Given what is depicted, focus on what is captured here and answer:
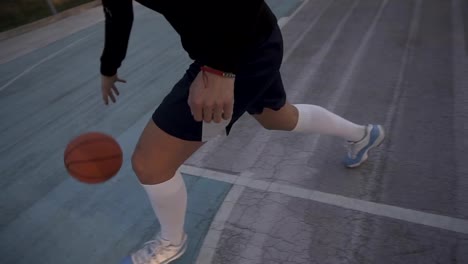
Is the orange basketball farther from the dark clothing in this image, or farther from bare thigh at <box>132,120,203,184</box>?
the dark clothing

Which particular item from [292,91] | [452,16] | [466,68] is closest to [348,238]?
[292,91]

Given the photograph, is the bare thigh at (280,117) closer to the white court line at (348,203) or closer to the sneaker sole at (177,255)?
the white court line at (348,203)

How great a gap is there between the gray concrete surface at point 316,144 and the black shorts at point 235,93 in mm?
903

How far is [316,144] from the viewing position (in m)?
2.89

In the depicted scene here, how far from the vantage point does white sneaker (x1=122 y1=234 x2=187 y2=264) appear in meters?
1.87

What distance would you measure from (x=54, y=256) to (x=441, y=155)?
2812mm

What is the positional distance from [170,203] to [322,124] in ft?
3.59

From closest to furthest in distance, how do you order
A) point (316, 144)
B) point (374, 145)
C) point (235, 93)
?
point (235, 93) → point (374, 145) → point (316, 144)

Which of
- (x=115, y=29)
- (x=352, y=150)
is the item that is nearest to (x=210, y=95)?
(x=115, y=29)

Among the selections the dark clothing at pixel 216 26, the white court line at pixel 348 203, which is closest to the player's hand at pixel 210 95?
the dark clothing at pixel 216 26

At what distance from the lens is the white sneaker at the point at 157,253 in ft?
6.15

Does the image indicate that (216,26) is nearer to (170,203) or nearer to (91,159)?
(170,203)

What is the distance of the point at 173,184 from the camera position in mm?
1697

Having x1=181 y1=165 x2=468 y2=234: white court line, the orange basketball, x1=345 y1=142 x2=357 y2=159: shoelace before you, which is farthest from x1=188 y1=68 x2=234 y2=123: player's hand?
x1=345 y1=142 x2=357 y2=159: shoelace
